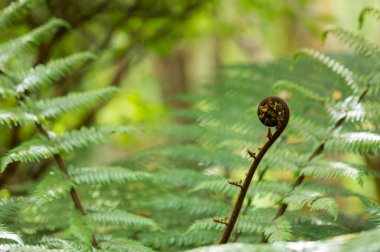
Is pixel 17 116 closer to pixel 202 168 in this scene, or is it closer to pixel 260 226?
pixel 260 226

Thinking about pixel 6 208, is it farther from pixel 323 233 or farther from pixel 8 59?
pixel 323 233

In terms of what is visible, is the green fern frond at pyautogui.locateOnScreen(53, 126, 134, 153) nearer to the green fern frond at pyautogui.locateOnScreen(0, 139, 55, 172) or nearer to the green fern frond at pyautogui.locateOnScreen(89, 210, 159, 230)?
the green fern frond at pyautogui.locateOnScreen(0, 139, 55, 172)

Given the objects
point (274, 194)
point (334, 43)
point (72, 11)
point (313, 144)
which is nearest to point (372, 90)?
point (313, 144)

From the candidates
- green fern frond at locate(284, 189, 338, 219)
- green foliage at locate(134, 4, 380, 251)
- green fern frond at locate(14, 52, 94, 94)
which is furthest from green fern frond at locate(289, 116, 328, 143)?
green fern frond at locate(14, 52, 94, 94)

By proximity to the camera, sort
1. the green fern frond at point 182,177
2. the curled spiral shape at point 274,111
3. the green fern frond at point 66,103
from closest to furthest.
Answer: the curled spiral shape at point 274,111
the green fern frond at point 66,103
the green fern frond at point 182,177

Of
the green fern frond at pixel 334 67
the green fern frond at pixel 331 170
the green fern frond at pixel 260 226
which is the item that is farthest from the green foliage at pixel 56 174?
the green fern frond at pixel 334 67

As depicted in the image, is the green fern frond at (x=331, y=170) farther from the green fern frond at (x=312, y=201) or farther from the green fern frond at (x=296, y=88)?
the green fern frond at (x=296, y=88)
